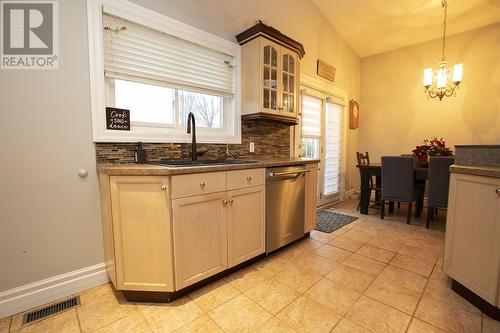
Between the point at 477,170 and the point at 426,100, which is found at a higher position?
the point at 426,100

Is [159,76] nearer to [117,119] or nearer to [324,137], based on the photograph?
[117,119]

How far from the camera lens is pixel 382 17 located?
11.9 feet

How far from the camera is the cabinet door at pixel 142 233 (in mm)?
1497

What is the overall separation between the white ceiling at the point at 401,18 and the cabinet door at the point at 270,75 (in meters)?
1.78

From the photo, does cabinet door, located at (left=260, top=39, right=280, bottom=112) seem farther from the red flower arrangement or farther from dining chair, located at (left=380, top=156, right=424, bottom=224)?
the red flower arrangement

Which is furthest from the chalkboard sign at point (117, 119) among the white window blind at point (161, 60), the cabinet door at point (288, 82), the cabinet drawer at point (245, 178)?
the cabinet door at point (288, 82)

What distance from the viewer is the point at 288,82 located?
2.75m

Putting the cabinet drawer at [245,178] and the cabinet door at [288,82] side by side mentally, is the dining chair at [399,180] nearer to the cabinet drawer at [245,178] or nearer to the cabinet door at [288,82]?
the cabinet door at [288,82]

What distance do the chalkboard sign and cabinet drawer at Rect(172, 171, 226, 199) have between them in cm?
77

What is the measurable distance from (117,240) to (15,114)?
1.05 metres

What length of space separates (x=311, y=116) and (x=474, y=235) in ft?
8.69

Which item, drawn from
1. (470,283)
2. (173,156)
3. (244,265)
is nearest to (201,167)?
(173,156)

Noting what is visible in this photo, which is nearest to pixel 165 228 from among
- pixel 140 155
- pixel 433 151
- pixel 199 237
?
pixel 199 237

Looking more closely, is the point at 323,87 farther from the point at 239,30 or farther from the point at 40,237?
the point at 40,237
